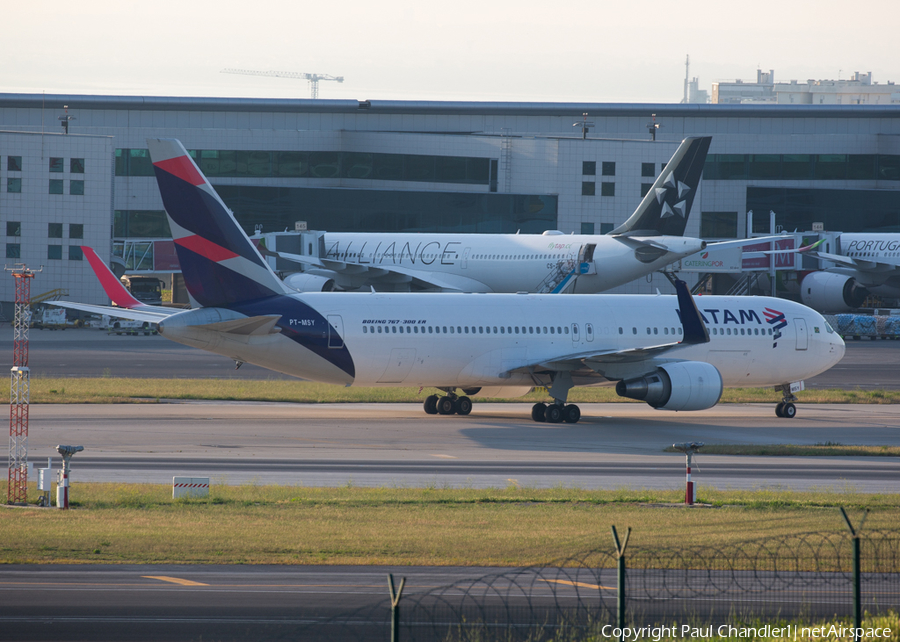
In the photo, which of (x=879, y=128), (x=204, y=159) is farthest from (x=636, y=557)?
(x=879, y=128)

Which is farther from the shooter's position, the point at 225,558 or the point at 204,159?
the point at 204,159

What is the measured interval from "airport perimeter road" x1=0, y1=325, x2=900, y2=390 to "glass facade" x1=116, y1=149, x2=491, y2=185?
25.5 meters

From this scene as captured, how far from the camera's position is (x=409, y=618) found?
45.5ft

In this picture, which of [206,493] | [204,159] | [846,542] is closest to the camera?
[846,542]

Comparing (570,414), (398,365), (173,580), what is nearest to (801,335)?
(570,414)

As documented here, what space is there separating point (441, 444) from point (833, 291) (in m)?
62.2

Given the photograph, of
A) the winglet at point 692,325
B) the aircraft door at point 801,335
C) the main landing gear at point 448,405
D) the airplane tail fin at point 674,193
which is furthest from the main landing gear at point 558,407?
the airplane tail fin at point 674,193

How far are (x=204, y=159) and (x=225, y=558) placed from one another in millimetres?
82040

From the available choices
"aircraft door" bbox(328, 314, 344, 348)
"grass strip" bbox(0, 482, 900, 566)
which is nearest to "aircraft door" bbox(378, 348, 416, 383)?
"aircraft door" bbox(328, 314, 344, 348)

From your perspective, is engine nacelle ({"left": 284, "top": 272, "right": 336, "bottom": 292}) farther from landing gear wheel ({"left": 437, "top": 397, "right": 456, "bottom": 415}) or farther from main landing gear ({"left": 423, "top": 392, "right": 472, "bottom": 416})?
landing gear wheel ({"left": 437, "top": 397, "right": 456, "bottom": 415})

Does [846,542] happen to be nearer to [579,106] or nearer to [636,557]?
[636,557]

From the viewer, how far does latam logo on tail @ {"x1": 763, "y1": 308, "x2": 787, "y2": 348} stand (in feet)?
134

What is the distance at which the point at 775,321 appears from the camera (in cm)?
4103

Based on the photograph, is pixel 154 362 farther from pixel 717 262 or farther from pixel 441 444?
pixel 717 262
